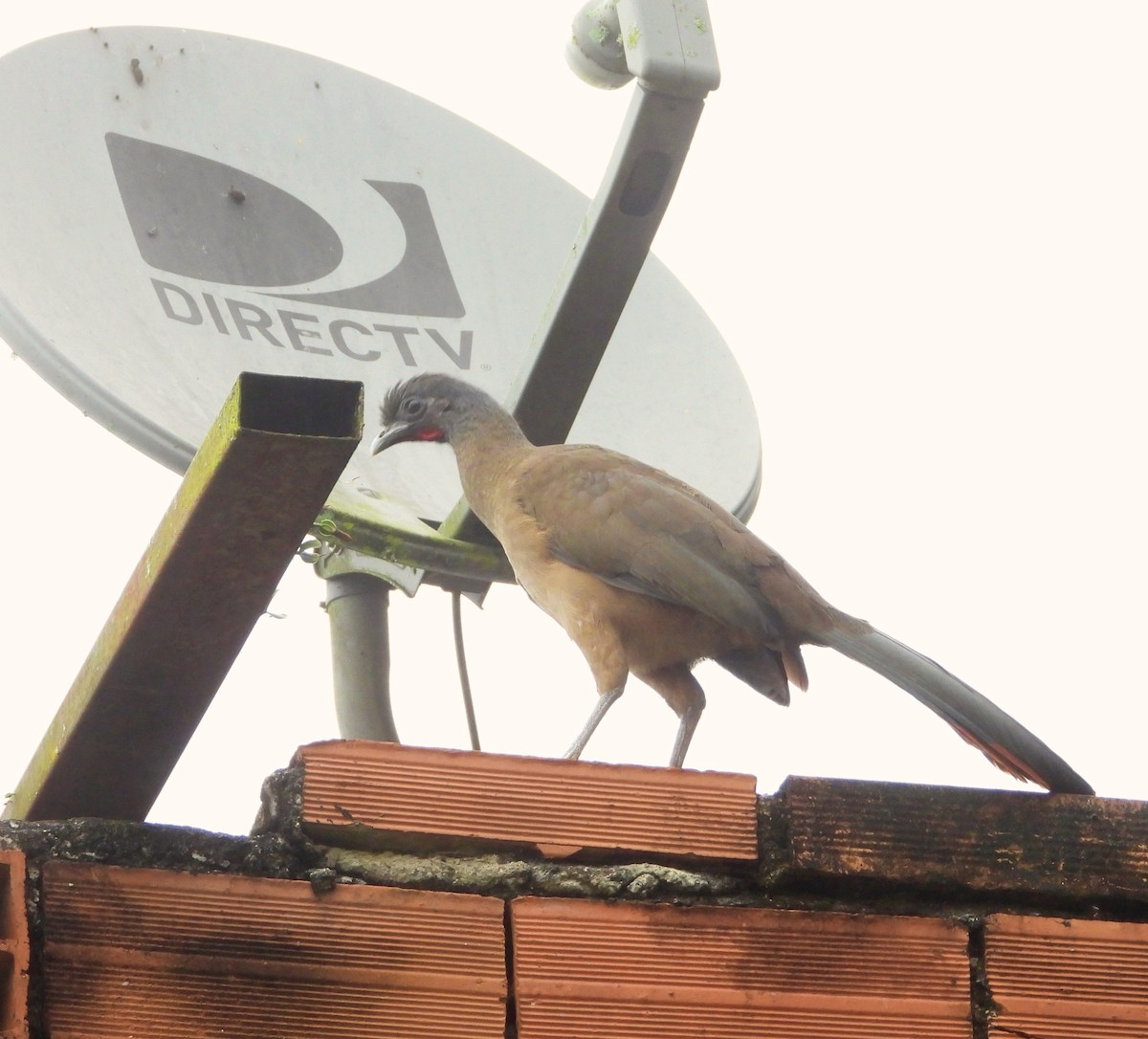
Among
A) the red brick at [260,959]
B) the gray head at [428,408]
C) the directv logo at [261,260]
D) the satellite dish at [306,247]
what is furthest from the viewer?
the directv logo at [261,260]

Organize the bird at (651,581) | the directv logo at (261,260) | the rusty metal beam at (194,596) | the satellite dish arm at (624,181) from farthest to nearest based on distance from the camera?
1. the directv logo at (261,260)
2. the satellite dish arm at (624,181)
3. the bird at (651,581)
4. the rusty metal beam at (194,596)

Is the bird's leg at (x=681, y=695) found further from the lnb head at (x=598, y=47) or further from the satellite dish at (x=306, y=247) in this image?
the lnb head at (x=598, y=47)

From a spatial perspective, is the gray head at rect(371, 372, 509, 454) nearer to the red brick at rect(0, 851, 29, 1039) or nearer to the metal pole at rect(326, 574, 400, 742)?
the metal pole at rect(326, 574, 400, 742)

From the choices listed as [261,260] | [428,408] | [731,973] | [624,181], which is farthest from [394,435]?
[731,973]

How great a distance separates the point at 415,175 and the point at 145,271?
4.73 ft

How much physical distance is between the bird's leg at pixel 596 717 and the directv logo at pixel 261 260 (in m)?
2.09

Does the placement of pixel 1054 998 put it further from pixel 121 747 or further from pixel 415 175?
pixel 415 175

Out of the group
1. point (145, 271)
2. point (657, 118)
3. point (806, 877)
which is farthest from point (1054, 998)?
point (145, 271)

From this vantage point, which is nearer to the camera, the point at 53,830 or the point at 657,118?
the point at 53,830

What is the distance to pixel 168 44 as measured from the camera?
6395mm

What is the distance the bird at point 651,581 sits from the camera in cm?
412

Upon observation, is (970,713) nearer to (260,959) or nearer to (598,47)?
(260,959)

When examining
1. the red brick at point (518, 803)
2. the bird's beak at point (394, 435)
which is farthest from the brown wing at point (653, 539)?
the red brick at point (518, 803)

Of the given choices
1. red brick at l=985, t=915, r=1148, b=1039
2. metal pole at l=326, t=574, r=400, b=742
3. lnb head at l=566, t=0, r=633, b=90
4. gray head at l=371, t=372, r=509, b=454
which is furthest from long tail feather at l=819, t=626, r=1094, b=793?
metal pole at l=326, t=574, r=400, b=742
